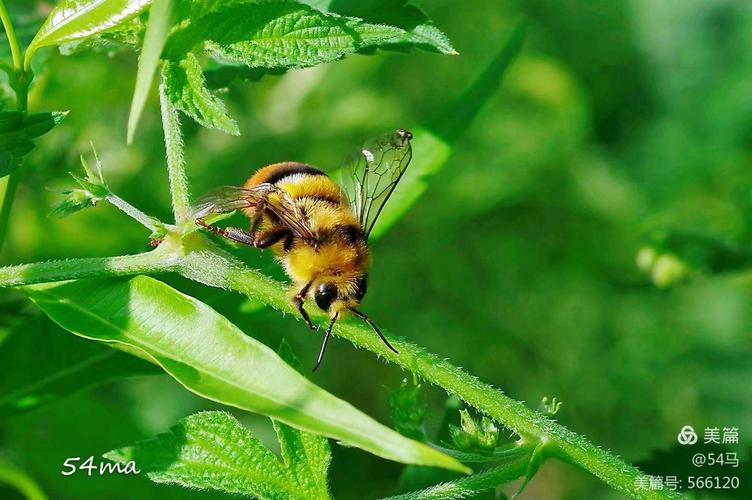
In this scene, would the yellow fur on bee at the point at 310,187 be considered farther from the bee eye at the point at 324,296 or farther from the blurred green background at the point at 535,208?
the blurred green background at the point at 535,208

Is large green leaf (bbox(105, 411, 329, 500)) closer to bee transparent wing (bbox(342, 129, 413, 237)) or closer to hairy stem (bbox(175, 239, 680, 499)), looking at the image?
hairy stem (bbox(175, 239, 680, 499))

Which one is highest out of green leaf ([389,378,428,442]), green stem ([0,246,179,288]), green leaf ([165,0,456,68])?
green leaf ([165,0,456,68])

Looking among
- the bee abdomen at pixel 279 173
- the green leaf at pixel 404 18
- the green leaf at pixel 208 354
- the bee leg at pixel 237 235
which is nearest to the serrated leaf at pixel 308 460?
the green leaf at pixel 208 354

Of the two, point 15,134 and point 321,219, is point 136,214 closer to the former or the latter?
point 15,134

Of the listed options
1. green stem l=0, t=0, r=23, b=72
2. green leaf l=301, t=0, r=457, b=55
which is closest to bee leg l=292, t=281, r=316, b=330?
green leaf l=301, t=0, r=457, b=55

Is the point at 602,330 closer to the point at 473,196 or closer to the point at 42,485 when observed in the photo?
the point at 473,196

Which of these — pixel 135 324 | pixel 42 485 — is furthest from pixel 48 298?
pixel 42 485
